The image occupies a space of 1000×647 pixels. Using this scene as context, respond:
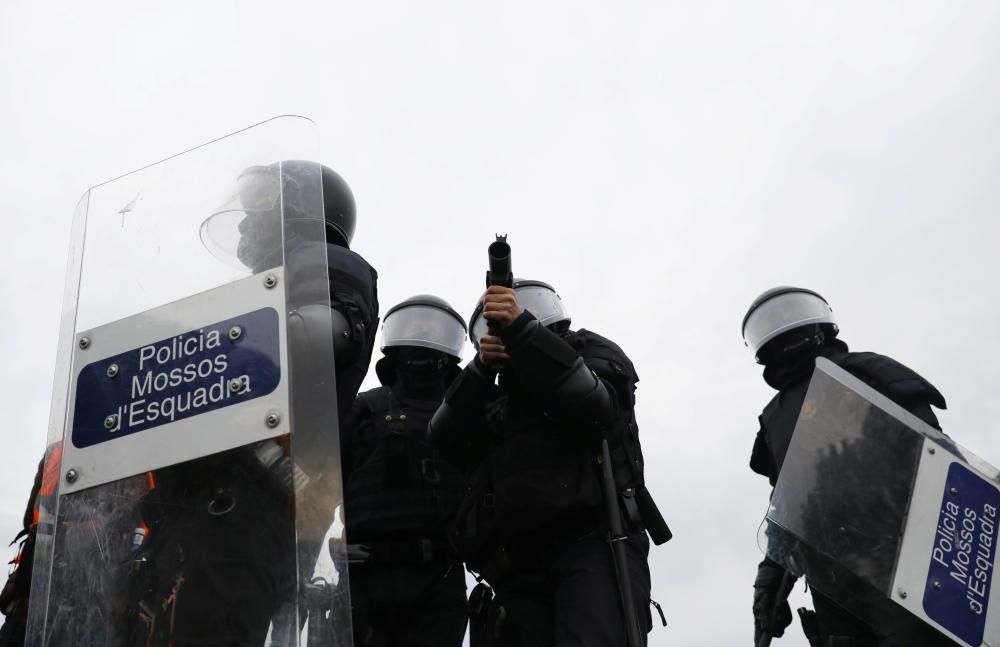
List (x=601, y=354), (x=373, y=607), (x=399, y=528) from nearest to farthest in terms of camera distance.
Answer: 1. (x=601, y=354)
2. (x=373, y=607)
3. (x=399, y=528)

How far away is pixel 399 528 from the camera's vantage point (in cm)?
399

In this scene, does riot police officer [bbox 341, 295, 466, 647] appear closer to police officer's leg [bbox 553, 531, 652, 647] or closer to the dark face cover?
the dark face cover

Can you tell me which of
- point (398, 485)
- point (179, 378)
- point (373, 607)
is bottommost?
point (373, 607)

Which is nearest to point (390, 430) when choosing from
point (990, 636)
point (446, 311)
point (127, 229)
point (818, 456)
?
point (446, 311)

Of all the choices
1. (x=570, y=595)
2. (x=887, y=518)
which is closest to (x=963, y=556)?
(x=887, y=518)

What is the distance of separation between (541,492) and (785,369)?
228 centimetres

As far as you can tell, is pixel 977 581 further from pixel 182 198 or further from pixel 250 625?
pixel 182 198

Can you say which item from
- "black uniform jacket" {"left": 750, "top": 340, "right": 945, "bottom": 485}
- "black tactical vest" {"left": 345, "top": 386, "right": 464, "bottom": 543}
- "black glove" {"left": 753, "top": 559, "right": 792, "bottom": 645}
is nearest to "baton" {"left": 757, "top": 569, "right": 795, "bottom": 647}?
"black glove" {"left": 753, "top": 559, "right": 792, "bottom": 645}

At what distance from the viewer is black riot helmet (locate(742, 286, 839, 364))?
15.9ft

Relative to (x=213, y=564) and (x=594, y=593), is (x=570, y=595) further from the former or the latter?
(x=213, y=564)

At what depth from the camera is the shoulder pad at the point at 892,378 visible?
397 centimetres

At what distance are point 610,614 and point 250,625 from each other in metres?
1.58

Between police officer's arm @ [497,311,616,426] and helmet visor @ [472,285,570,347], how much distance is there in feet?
2.28

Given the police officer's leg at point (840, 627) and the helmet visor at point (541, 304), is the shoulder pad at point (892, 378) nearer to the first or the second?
the police officer's leg at point (840, 627)
